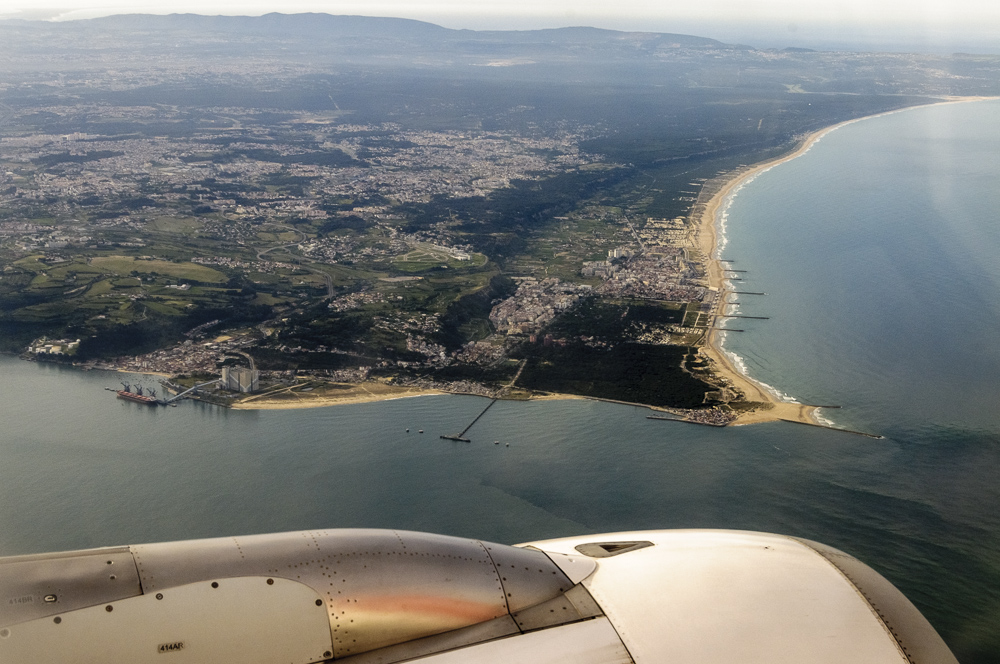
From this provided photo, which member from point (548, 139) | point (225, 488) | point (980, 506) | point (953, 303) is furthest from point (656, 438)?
point (548, 139)

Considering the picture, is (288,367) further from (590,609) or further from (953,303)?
(953,303)

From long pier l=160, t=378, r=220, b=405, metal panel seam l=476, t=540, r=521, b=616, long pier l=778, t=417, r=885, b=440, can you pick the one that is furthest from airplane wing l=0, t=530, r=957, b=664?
long pier l=160, t=378, r=220, b=405

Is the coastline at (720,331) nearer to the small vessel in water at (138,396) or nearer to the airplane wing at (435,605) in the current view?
the small vessel in water at (138,396)

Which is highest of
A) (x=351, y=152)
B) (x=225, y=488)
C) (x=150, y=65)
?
(x=150, y=65)

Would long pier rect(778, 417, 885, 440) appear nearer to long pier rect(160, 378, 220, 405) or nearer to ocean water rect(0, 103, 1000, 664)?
ocean water rect(0, 103, 1000, 664)

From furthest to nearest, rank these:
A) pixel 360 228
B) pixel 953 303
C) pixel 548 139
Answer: pixel 548 139 < pixel 360 228 < pixel 953 303

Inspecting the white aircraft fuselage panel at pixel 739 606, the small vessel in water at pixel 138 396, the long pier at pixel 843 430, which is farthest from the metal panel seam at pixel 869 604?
the small vessel in water at pixel 138 396

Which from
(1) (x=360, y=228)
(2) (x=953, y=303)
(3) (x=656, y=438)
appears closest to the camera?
(3) (x=656, y=438)

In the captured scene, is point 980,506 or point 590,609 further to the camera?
point 980,506

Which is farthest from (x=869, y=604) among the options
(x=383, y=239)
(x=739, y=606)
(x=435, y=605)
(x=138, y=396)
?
(x=383, y=239)
